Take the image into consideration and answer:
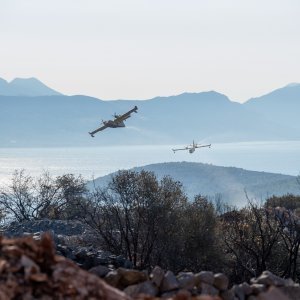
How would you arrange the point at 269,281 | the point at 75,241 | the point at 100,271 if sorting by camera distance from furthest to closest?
the point at 75,241
the point at 100,271
the point at 269,281

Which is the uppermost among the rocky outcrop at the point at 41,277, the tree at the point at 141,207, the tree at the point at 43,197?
the rocky outcrop at the point at 41,277

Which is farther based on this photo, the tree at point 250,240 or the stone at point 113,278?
the tree at point 250,240

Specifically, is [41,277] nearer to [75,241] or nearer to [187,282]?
[187,282]

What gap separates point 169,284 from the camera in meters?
10.0

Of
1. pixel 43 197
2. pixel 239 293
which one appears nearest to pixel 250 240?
pixel 239 293

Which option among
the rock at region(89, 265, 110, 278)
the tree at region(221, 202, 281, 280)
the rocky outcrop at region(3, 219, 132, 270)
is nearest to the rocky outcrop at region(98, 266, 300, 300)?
the rock at region(89, 265, 110, 278)

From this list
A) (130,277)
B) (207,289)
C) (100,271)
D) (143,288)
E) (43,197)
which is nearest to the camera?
(143,288)

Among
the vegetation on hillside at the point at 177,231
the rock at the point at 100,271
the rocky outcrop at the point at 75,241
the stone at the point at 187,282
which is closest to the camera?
the stone at the point at 187,282

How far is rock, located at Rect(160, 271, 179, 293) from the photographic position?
997 cm

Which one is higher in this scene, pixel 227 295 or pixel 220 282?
pixel 220 282

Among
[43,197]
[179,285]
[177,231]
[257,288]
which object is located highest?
[179,285]

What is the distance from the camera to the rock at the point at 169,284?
392 inches

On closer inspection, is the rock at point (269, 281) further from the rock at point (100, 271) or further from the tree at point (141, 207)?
the tree at point (141, 207)

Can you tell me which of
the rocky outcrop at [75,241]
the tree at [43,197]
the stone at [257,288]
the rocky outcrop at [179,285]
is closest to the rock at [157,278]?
the rocky outcrop at [179,285]
